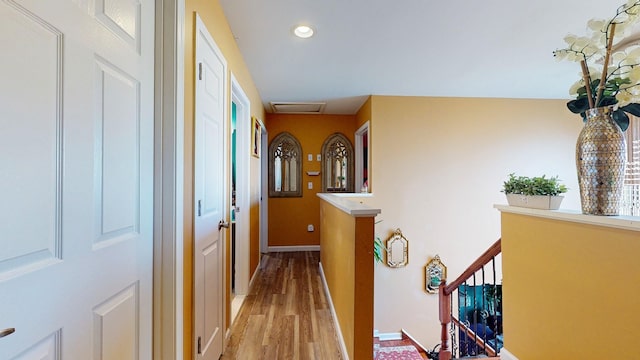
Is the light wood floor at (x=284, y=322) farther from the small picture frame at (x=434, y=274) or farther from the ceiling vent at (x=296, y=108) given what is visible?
the ceiling vent at (x=296, y=108)

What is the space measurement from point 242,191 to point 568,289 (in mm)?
2570

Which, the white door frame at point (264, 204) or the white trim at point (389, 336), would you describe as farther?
the white door frame at point (264, 204)

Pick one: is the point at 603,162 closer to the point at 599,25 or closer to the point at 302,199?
the point at 599,25

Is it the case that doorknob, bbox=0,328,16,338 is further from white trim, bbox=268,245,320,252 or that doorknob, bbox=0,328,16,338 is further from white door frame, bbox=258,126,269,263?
white trim, bbox=268,245,320,252

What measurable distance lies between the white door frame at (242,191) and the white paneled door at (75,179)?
1.67 metres

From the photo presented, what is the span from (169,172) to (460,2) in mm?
2090

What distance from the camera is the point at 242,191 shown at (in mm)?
2771

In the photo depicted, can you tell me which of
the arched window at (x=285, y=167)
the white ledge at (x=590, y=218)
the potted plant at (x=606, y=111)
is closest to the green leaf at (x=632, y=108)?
the potted plant at (x=606, y=111)

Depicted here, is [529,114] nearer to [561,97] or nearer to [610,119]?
[561,97]

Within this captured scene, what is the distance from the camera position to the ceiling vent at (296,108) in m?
4.14

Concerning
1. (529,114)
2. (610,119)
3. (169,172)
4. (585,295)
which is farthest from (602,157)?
(529,114)

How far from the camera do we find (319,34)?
7.14ft

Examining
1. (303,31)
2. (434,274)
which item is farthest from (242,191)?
(434,274)

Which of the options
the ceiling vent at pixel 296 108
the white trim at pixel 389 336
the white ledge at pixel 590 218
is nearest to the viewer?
the white ledge at pixel 590 218
